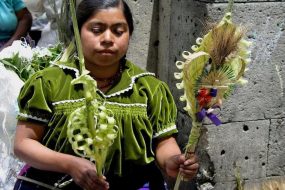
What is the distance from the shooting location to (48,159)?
89.9 inches

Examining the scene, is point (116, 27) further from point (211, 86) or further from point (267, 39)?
point (267, 39)

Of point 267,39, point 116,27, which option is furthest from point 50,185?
point 267,39

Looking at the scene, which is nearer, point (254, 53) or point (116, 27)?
point (116, 27)

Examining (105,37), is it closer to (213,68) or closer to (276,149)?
(213,68)

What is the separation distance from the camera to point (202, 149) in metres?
3.83

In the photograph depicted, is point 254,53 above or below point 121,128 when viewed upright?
above

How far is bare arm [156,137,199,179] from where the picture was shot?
2.17 meters

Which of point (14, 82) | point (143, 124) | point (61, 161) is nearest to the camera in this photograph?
point (61, 161)

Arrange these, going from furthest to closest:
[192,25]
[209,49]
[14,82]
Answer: [192,25] → [14,82] → [209,49]

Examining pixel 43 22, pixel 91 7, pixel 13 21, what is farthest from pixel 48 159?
pixel 43 22

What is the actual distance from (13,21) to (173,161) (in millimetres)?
2443

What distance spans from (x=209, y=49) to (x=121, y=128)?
1.81 ft

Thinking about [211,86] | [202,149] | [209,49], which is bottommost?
[202,149]

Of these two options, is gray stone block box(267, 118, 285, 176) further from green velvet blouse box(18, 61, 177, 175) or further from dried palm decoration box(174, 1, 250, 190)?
dried palm decoration box(174, 1, 250, 190)
